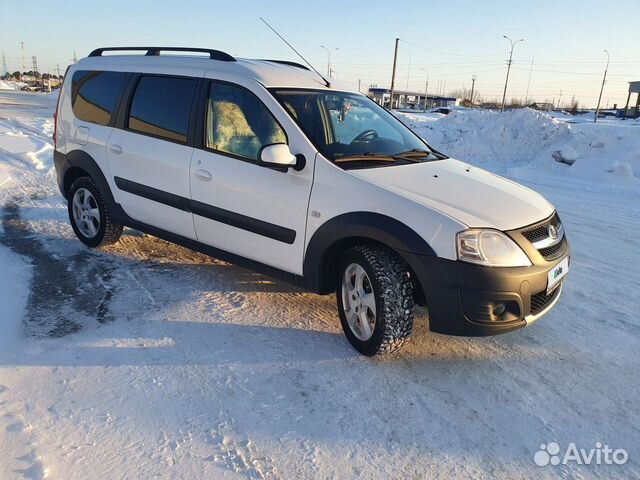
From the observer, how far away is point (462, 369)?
325 cm

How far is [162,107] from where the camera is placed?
Answer: 4.38 meters

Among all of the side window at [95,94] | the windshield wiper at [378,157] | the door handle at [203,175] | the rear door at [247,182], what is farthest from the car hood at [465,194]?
the side window at [95,94]

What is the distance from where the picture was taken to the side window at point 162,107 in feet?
13.8

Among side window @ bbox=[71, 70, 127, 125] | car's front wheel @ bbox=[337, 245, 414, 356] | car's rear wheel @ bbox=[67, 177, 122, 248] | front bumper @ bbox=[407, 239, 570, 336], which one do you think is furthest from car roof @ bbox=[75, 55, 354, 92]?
front bumper @ bbox=[407, 239, 570, 336]

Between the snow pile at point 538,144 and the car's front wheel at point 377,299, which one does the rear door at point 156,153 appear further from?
the snow pile at point 538,144

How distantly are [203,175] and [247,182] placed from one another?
0.48 metres

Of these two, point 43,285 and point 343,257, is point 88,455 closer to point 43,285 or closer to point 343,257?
point 343,257

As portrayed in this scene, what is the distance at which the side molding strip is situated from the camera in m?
3.64

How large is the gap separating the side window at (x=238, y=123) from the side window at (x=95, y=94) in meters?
1.36

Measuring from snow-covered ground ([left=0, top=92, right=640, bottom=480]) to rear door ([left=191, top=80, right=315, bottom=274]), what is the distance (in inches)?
21.2

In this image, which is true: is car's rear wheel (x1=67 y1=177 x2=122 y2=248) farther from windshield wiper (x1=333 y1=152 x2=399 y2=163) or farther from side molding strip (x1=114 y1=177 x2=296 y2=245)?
windshield wiper (x1=333 y1=152 x2=399 y2=163)

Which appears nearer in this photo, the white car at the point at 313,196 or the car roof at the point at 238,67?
the white car at the point at 313,196

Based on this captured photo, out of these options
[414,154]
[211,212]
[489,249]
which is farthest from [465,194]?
[211,212]

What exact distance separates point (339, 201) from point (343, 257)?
1.33 ft
